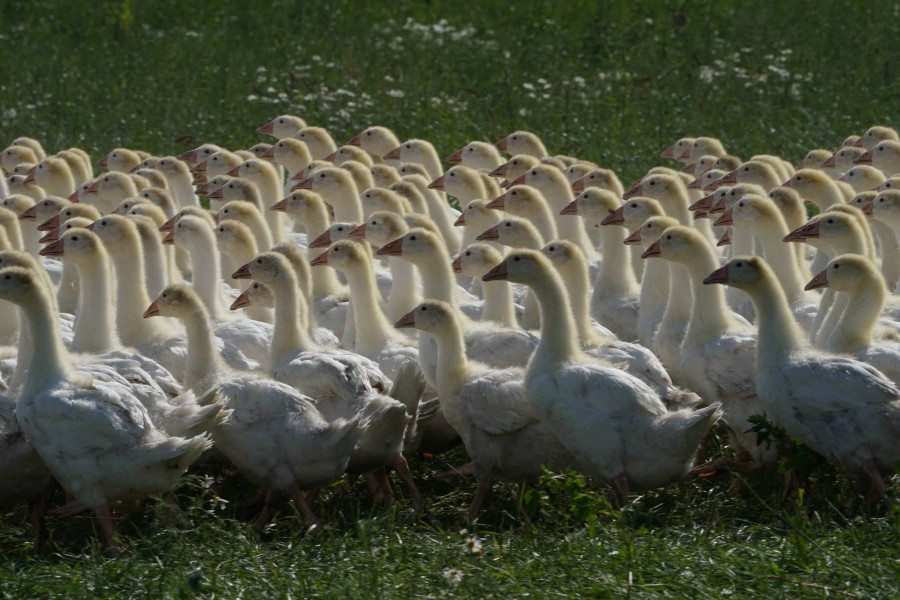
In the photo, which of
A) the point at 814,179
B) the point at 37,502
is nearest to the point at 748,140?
the point at 814,179

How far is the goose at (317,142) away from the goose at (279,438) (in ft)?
23.8

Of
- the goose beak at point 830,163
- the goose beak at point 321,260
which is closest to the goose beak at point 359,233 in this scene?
the goose beak at point 321,260

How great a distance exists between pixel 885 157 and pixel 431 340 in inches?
231

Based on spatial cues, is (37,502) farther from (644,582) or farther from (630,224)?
(630,224)

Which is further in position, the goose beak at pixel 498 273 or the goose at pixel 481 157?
the goose at pixel 481 157

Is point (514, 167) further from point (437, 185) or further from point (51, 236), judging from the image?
point (51, 236)

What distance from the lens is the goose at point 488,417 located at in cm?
902

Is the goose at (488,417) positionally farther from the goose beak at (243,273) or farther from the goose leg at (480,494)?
the goose beak at (243,273)

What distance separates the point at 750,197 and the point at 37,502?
5170 mm

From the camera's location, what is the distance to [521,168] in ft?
46.7

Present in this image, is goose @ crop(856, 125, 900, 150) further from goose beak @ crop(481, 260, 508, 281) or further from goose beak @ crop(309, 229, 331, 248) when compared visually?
goose beak @ crop(481, 260, 508, 281)

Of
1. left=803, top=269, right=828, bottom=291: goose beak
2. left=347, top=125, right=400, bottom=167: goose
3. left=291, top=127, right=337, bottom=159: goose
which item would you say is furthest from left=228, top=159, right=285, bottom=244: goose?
left=803, top=269, right=828, bottom=291: goose beak

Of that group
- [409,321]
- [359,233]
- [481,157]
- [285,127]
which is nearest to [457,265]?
[359,233]

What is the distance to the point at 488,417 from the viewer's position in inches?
356
